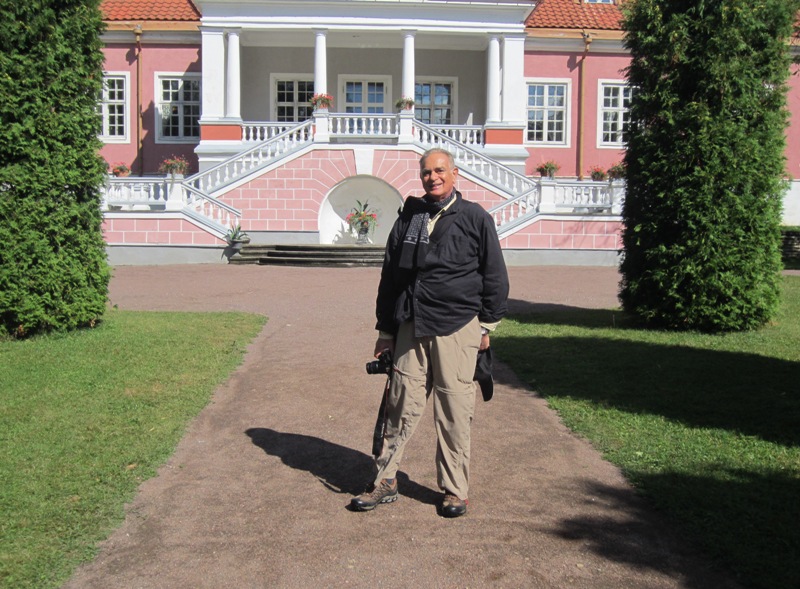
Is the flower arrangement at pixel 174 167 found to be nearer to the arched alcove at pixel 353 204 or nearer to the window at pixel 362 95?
the arched alcove at pixel 353 204

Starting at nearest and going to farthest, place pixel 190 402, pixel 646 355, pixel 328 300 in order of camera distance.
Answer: pixel 190 402 < pixel 646 355 < pixel 328 300

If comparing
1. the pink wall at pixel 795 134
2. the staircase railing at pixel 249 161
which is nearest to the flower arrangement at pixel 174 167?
the staircase railing at pixel 249 161

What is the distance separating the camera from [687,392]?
23.1ft

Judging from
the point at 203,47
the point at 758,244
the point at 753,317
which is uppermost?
the point at 203,47

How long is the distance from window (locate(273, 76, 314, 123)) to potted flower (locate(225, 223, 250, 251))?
8.61m

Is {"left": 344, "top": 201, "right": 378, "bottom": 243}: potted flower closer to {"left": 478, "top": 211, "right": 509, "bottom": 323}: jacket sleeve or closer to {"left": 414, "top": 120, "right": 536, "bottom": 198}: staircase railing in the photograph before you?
{"left": 414, "top": 120, "right": 536, "bottom": 198}: staircase railing

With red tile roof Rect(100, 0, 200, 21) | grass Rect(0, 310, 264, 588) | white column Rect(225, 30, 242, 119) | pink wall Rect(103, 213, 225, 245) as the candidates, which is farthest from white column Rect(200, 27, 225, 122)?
grass Rect(0, 310, 264, 588)

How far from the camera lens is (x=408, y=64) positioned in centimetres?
2423

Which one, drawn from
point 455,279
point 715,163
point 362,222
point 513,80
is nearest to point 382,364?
point 455,279

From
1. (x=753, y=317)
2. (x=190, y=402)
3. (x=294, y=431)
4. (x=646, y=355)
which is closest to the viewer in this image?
(x=294, y=431)

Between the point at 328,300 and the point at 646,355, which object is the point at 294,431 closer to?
the point at 646,355

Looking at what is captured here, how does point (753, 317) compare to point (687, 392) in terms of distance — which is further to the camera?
point (753, 317)

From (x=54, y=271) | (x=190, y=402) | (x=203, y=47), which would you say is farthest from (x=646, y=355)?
(x=203, y=47)

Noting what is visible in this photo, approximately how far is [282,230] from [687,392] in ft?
50.4
